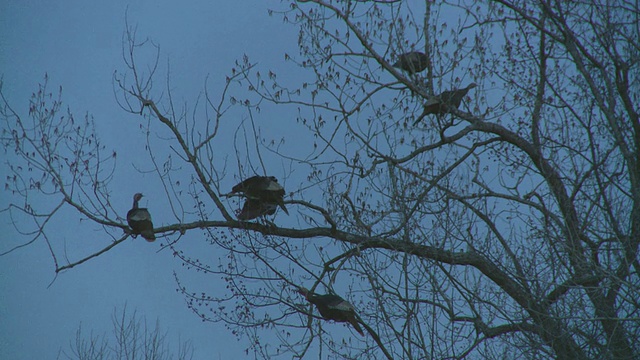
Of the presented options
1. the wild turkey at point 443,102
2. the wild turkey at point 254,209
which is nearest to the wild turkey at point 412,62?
the wild turkey at point 443,102

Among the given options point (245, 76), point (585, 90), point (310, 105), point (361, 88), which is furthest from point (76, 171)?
point (585, 90)

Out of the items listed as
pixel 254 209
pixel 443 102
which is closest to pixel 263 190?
pixel 254 209

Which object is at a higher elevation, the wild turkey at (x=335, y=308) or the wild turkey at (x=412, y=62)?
the wild turkey at (x=412, y=62)

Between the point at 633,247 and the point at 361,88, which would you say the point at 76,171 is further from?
the point at 633,247

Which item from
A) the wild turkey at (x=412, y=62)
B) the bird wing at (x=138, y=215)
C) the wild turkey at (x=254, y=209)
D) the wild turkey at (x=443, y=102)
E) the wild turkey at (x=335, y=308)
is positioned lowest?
the wild turkey at (x=335, y=308)

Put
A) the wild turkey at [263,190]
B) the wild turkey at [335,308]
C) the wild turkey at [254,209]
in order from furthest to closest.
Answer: the wild turkey at [254,209], the wild turkey at [263,190], the wild turkey at [335,308]

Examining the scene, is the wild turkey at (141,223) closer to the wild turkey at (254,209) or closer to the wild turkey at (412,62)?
the wild turkey at (254,209)

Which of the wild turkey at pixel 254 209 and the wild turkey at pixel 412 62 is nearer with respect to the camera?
the wild turkey at pixel 254 209

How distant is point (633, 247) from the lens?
6.57 m

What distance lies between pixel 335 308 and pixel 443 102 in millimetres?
2255

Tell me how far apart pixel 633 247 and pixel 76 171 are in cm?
507

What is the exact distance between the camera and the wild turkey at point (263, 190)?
22.4 feet

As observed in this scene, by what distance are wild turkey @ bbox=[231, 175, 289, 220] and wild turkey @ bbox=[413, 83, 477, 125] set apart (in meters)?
1.58

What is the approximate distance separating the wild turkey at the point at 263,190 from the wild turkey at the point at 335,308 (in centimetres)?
84
